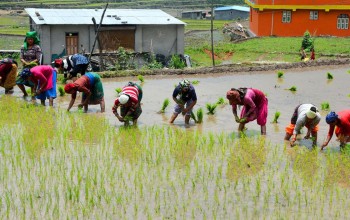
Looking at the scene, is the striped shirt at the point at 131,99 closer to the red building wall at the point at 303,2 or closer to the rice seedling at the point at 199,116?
the rice seedling at the point at 199,116

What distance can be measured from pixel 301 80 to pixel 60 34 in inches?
470

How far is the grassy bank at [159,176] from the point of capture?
6.58 meters

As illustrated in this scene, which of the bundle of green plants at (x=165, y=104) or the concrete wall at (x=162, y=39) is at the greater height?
the concrete wall at (x=162, y=39)

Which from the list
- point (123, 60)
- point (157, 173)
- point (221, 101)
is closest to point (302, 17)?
point (123, 60)

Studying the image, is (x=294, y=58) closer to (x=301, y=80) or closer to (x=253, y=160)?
(x=301, y=80)

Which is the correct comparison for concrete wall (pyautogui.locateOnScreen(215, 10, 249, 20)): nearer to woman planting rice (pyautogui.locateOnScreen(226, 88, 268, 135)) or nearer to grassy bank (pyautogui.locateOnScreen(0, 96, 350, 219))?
grassy bank (pyautogui.locateOnScreen(0, 96, 350, 219))

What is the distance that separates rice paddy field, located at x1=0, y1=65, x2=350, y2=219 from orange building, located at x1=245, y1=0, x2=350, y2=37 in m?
22.5

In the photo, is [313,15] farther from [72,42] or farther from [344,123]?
[344,123]

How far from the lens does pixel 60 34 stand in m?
24.5

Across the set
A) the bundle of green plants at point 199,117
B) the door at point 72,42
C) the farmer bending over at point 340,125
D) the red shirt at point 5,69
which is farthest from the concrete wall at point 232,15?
the farmer bending over at point 340,125

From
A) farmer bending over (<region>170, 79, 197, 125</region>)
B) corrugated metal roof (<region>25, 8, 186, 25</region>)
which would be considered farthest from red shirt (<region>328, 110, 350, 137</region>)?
corrugated metal roof (<region>25, 8, 186, 25</region>)

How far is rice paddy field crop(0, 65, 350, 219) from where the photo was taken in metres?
6.59

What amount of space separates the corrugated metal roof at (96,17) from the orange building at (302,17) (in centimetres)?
831

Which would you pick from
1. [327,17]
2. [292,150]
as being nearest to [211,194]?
[292,150]
